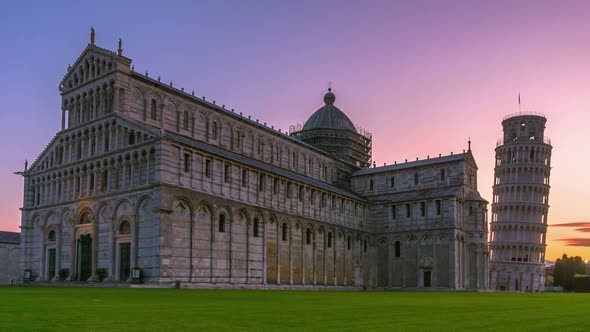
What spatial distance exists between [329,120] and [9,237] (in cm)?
4905

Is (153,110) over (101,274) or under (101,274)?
over

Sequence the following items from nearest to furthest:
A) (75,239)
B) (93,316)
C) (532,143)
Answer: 1. (93,316)
2. (75,239)
3. (532,143)

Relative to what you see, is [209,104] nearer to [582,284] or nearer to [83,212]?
[83,212]

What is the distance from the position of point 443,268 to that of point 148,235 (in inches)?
1595

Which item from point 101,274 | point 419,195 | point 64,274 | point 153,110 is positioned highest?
point 153,110

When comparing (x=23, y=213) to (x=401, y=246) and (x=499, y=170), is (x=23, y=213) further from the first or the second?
(x=499, y=170)

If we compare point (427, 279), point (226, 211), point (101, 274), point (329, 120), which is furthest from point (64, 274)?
point (329, 120)

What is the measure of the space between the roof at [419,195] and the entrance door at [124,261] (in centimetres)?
4007

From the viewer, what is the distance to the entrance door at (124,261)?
52.5 metres

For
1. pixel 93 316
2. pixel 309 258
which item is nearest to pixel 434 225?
pixel 309 258

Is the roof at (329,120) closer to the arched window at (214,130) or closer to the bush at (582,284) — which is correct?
the arched window at (214,130)

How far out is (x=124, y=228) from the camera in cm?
5362

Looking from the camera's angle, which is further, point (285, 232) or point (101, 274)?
point (285, 232)

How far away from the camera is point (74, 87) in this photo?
61.4 m
